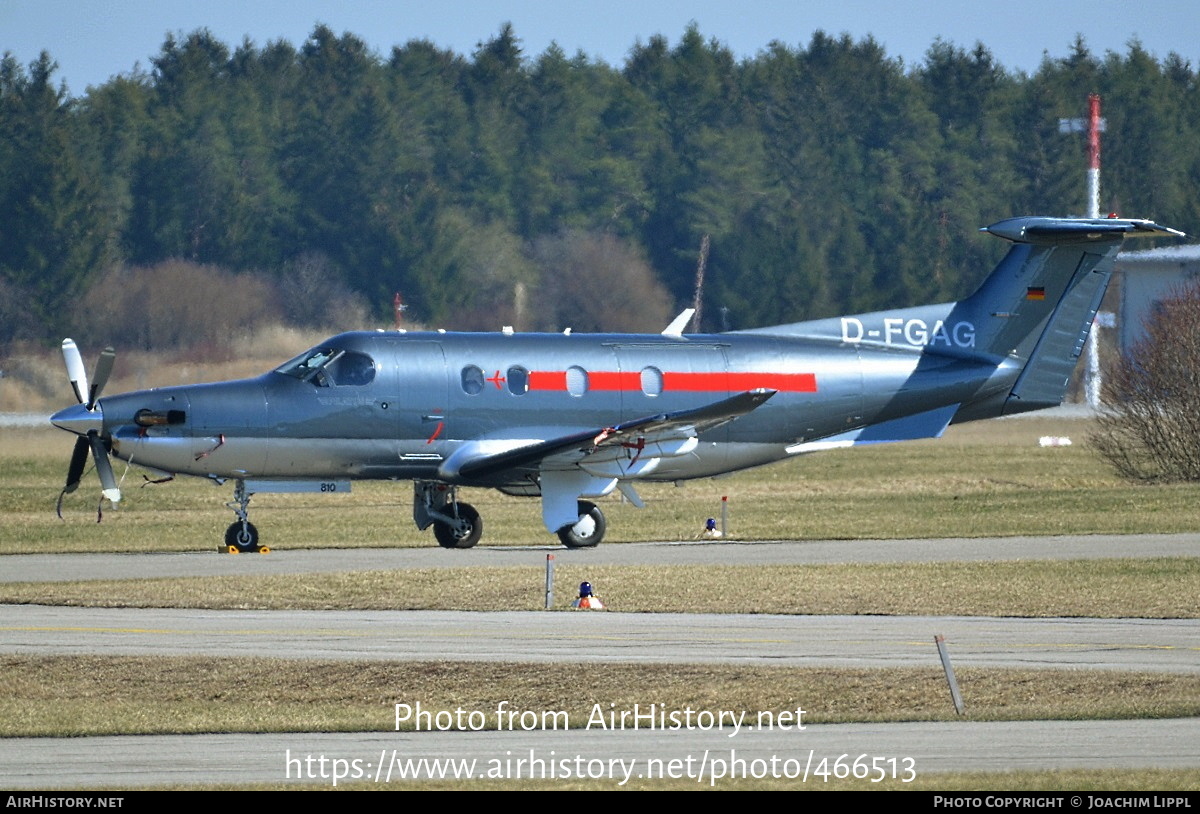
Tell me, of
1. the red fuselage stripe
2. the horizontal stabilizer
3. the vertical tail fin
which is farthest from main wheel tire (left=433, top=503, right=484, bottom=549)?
the horizontal stabilizer

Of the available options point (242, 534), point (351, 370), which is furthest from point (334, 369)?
point (242, 534)

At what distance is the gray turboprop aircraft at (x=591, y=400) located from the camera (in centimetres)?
2719

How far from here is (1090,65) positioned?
9494cm

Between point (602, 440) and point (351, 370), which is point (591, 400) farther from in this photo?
point (351, 370)

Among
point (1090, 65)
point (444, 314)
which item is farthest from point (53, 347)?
point (1090, 65)

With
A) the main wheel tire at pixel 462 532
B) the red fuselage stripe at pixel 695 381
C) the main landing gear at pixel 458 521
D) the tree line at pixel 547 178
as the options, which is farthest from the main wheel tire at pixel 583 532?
the tree line at pixel 547 178

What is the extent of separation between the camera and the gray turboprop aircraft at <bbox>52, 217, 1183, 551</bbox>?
2719 centimetres

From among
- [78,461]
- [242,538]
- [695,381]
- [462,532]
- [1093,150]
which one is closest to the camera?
[78,461]

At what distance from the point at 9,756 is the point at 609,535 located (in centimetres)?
1897

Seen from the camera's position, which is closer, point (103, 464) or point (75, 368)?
point (103, 464)

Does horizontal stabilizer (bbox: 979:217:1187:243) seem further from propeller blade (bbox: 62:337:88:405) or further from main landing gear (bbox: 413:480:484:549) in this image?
propeller blade (bbox: 62:337:88:405)

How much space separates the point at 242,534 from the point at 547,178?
5778cm

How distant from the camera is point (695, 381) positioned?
96.2ft

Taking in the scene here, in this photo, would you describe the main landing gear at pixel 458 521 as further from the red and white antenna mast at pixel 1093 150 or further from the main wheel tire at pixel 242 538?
Answer: the red and white antenna mast at pixel 1093 150
